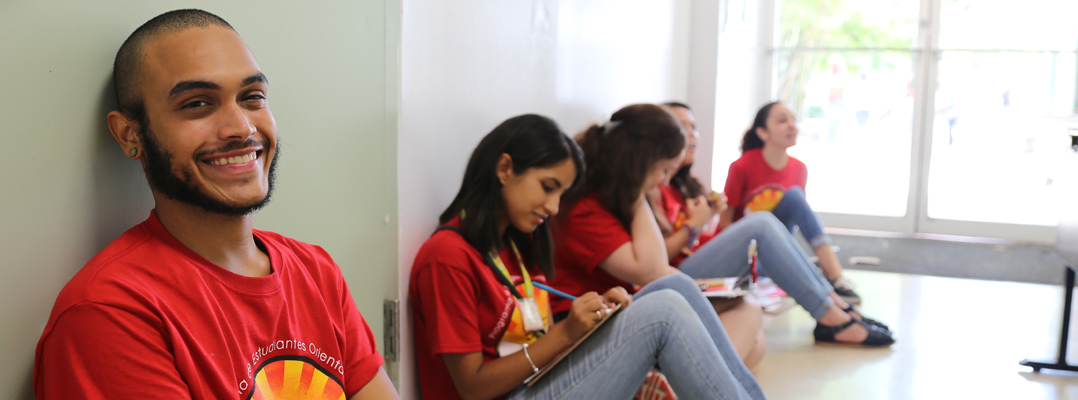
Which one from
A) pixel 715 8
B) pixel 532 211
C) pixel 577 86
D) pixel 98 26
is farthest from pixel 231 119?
pixel 715 8

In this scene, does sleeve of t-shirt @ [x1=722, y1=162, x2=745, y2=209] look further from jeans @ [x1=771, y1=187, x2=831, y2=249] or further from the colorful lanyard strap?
the colorful lanyard strap

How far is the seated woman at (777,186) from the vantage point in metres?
3.74

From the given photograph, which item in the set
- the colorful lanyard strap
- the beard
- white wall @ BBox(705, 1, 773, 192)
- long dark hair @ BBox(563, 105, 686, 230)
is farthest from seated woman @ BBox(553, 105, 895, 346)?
white wall @ BBox(705, 1, 773, 192)

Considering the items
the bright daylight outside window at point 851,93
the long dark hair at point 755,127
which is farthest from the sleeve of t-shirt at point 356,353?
the bright daylight outside window at point 851,93

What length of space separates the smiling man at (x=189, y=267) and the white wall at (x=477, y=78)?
Result: 0.68 metres

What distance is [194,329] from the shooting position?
876mm

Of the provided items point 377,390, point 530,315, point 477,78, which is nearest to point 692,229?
point 477,78

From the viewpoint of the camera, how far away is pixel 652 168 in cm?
238

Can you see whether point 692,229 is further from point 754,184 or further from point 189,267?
point 189,267

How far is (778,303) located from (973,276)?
1607mm

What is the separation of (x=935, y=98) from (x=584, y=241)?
468 centimetres

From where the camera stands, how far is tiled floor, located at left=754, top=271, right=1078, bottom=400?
106 inches

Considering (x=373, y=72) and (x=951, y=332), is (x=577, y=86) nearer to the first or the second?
(x=373, y=72)

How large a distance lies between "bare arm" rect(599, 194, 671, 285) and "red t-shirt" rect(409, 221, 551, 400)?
0.57 m
